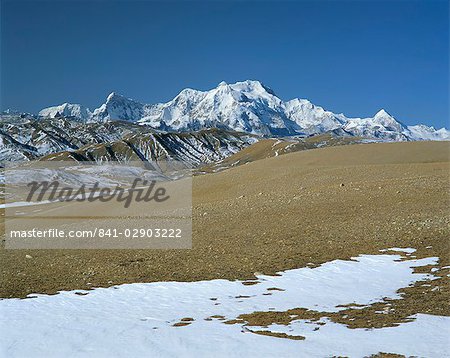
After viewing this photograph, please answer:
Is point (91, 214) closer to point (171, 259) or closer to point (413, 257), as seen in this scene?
point (171, 259)

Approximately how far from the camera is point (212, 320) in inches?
564

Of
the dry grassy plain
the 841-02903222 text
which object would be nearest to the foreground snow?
the dry grassy plain

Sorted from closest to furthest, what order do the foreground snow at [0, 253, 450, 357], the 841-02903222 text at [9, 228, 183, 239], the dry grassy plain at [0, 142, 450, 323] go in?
1. the foreground snow at [0, 253, 450, 357]
2. the dry grassy plain at [0, 142, 450, 323]
3. the 841-02903222 text at [9, 228, 183, 239]

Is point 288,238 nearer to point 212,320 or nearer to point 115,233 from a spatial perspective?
point 115,233

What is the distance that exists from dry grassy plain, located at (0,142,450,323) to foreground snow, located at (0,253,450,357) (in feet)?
4.52

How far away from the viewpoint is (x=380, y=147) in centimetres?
7056

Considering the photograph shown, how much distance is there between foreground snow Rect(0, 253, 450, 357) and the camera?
11891mm

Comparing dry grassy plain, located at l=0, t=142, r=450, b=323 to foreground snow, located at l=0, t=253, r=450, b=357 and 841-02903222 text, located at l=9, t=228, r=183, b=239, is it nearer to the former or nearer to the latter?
foreground snow, located at l=0, t=253, r=450, b=357

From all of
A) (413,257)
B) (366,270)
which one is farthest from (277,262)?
(413,257)

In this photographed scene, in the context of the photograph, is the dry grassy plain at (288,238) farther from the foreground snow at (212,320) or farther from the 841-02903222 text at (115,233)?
the 841-02903222 text at (115,233)

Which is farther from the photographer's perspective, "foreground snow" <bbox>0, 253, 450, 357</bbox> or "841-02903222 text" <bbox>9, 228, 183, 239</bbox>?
"841-02903222 text" <bbox>9, 228, 183, 239</bbox>

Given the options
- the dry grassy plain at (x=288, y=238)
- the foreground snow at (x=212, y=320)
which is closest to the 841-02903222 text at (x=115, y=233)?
the dry grassy plain at (x=288, y=238)

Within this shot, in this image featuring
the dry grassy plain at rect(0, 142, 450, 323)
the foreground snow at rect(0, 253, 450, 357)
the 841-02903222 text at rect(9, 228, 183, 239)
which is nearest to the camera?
the foreground snow at rect(0, 253, 450, 357)

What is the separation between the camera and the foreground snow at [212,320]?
468 inches
